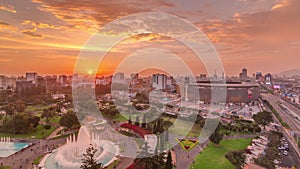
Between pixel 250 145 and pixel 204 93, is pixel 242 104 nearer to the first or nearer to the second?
pixel 204 93

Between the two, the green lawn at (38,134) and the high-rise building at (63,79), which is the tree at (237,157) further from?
the high-rise building at (63,79)

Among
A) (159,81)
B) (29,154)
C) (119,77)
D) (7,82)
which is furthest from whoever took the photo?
(159,81)

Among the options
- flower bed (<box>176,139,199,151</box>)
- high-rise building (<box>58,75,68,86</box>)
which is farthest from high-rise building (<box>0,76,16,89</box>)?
flower bed (<box>176,139,199,151</box>)

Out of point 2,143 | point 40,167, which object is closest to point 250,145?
point 40,167

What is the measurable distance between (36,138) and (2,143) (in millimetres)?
1247

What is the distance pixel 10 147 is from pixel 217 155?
25.8ft

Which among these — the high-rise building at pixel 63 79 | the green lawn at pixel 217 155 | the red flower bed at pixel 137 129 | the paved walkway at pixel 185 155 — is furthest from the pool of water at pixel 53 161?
the high-rise building at pixel 63 79

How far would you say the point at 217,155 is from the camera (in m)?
7.32

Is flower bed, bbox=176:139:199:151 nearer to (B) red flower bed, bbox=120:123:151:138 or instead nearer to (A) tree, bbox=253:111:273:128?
(B) red flower bed, bbox=120:123:151:138

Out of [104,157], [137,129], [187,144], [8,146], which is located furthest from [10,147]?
[187,144]

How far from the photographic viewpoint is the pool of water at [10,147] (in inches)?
308

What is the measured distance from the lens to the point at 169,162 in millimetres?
5391

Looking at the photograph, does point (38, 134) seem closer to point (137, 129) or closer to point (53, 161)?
point (53, 161)

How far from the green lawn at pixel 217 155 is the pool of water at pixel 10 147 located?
6531mm
